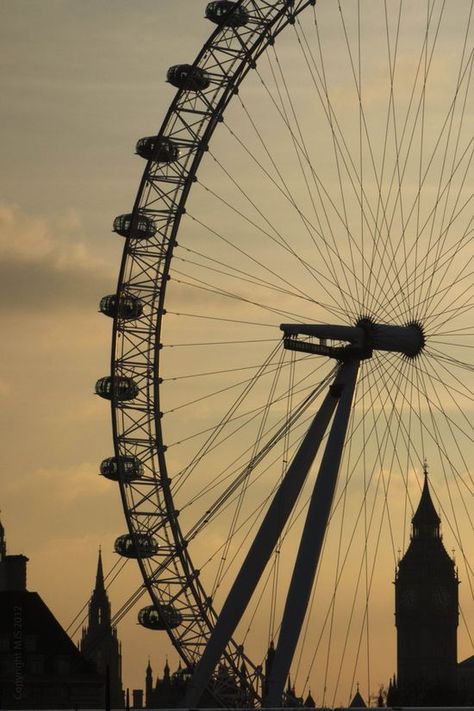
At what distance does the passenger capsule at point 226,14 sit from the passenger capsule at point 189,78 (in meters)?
1.79

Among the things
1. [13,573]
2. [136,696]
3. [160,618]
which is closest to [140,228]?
[160,618]

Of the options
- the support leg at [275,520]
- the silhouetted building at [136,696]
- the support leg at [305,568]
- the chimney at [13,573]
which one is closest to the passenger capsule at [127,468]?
the support leg at [275,520]

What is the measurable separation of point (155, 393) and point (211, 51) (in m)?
11.8

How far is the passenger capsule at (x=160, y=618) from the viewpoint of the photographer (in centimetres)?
8700

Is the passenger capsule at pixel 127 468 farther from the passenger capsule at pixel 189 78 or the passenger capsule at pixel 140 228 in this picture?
the passenger capsule at pixel 189 78

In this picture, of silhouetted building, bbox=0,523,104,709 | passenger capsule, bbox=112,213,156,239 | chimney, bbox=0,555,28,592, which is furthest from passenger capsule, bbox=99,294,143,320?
chimney, bbox=0,555,28,592

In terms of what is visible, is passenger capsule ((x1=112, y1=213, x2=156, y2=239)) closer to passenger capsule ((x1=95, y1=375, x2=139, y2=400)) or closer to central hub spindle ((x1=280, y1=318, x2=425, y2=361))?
passenger capsule ((x1=95, y1=375, x2=139, y2=400))

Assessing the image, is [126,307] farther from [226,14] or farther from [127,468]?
[226,14]

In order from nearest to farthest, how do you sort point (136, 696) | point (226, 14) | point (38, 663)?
point (226, 14), point (38, 663), point (136, 696)

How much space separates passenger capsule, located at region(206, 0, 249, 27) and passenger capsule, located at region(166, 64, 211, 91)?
1788 millimetres

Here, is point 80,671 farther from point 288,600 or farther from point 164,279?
point 288,600

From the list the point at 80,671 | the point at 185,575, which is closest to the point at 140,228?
the point at 185,575

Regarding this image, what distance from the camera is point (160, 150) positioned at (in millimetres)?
87062

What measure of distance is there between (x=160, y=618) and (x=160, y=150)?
1600 centimetres
